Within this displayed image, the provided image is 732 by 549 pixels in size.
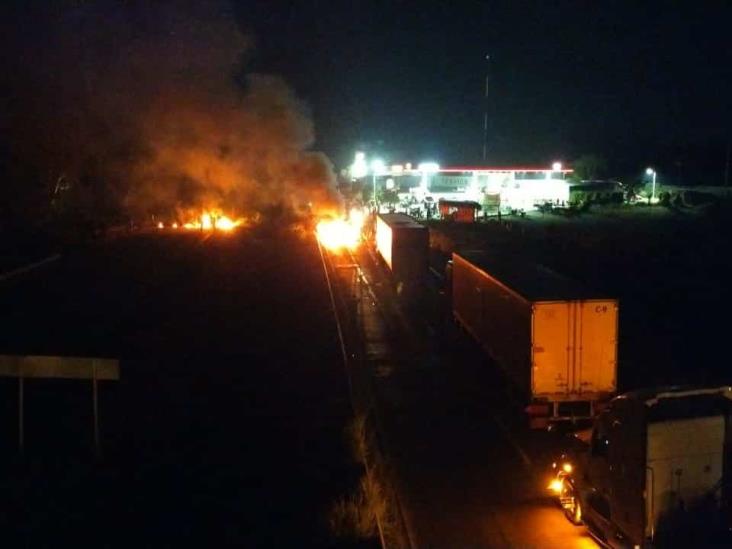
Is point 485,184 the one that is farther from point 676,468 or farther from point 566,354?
point 676,468


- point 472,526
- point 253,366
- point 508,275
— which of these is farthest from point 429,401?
point 472,526

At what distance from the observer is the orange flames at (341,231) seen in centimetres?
4909

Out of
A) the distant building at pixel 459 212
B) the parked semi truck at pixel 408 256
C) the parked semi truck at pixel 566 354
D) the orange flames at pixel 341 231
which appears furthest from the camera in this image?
the distant building at pixel 459 212

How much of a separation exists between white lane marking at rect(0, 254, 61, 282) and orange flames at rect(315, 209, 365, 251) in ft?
49.3

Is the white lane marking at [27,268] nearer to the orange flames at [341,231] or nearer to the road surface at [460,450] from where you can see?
the road surface at [460,450]

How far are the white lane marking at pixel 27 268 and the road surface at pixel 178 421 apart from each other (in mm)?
831

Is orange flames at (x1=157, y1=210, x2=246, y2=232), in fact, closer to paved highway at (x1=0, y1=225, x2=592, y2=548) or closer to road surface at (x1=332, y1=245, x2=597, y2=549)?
paved highway at (x1=0, y1=225, x2=592, y2=548)

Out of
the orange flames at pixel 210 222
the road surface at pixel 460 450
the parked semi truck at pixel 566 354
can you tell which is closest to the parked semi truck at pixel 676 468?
the road surface at pixel 460 450

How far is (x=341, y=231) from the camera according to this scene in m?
54.8

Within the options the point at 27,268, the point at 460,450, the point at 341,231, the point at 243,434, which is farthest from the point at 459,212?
the point at 243,434

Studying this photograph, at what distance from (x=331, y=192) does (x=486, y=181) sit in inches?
1176

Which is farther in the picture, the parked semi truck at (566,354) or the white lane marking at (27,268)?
the white lane marking at (27,268)

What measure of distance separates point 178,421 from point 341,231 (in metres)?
41.3

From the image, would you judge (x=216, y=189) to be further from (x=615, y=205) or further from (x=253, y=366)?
(x=253, y=366)
